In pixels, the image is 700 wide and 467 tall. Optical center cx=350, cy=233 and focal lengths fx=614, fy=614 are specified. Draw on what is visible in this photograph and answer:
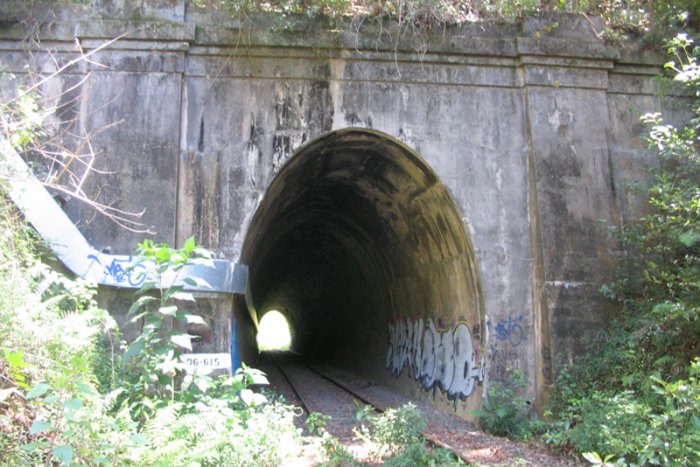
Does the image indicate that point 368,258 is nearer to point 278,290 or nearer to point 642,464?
point 642,464

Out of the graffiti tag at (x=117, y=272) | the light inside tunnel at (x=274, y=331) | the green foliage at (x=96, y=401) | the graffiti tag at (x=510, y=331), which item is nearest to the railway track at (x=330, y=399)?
the graffiti tag at (x=510, y=331)

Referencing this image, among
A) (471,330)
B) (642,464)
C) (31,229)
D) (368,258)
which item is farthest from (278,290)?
(642,464)

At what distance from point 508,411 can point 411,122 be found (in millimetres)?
4287

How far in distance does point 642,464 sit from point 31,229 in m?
7.00

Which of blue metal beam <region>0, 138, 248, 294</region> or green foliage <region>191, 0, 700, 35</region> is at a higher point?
green foliage <region>191, 0, 700, 35</region>

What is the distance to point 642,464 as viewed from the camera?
539 cm

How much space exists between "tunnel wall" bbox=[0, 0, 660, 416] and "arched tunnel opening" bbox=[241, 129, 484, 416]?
37cm

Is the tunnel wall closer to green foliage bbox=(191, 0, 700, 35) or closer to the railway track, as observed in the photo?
green foliage bbox=(191, 0, 700, 35)

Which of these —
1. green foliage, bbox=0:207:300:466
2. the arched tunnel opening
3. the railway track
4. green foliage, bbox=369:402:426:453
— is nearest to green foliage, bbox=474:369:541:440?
the arched tunnel opening

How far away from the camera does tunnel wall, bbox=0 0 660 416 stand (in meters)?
8.48

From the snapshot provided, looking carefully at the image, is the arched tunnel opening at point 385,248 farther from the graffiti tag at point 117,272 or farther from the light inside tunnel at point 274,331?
the light inside tunnel at point 274,331

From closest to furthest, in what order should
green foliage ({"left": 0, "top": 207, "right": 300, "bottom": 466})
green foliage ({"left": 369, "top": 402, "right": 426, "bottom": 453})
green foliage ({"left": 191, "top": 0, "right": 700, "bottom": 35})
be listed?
green foliage ({"left": 0, "top": 207, "right": 300, "bottom": 466}) < green foliage ({"left": 369, "top": 402, "right": 426, "bottom": 453}) < green foliage ({"left": 191, "top": 0, "right": 700, "bottom": 35})

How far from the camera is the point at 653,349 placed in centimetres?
773

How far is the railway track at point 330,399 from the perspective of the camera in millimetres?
8691
